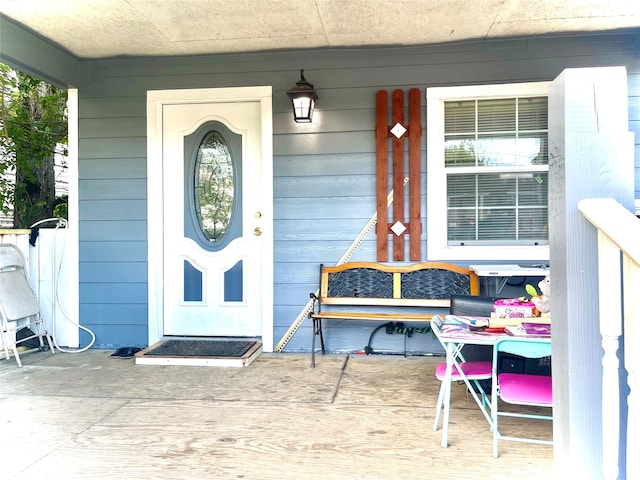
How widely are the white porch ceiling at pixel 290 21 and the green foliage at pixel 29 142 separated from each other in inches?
65.6

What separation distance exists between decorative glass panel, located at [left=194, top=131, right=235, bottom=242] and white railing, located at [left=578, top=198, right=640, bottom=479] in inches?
134

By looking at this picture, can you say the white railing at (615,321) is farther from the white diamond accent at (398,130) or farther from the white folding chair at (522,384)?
the white diamond accent at (398,130)

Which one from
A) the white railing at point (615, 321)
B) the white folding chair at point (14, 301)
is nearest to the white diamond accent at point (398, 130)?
the white railing at point (615, 321)

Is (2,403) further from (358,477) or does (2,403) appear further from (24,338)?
(358,477)

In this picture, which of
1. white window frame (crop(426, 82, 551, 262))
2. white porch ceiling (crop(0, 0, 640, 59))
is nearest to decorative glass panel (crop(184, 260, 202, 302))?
white porch ceiling (crop(0, 0, 640, 59))

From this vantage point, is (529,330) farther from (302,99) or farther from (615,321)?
(302,99)

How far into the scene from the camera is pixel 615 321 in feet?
3.66

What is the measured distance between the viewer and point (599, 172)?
1.18m

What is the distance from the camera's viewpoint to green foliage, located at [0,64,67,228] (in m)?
5.26

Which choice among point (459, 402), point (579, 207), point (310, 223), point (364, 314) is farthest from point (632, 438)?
point (310, 223)

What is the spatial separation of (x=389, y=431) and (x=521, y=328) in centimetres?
84

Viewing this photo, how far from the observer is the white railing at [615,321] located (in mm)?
1067

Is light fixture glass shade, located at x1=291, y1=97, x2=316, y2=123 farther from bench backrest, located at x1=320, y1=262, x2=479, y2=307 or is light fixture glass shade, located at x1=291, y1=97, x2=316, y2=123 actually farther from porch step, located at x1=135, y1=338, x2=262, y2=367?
porch step, located at x1=135, y1=338, x2=262, y2=367

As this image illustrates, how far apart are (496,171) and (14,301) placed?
13.1 ft
